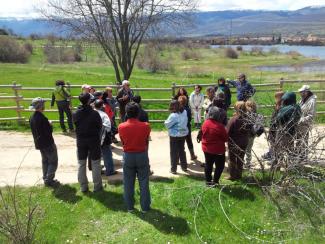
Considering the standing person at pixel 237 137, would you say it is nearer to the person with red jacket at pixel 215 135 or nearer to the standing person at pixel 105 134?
the person with red jacket at pixel 215 135

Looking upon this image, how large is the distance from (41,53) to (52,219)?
61.0 meters

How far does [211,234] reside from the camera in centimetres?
557

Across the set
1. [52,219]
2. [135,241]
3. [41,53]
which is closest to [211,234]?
[135,241]

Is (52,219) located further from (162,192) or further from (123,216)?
(162,192)

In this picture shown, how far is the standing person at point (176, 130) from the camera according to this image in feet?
24.0

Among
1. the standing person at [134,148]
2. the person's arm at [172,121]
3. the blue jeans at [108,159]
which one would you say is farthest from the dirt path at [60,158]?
the standing person at [134,148]

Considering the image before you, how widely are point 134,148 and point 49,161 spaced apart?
2197 millimetres

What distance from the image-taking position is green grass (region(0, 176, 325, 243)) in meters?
5.52

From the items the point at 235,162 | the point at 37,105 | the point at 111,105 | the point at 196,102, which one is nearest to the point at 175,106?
the point at 235,162

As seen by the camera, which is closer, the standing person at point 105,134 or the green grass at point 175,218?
the green grass at point 175,218

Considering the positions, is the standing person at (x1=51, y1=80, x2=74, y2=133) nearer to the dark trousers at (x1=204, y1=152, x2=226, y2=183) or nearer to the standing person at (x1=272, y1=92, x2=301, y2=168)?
the dark trousers at (x1=204, y1=152, x2=226, y2=183)

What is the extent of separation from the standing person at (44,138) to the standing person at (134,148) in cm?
181

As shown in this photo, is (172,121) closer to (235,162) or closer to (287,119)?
(235,162)

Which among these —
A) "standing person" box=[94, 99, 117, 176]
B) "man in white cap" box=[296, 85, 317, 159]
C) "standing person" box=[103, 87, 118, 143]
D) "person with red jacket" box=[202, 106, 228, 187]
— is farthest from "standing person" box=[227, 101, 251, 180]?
"standing person" box=[103, 87, 118, 143]
